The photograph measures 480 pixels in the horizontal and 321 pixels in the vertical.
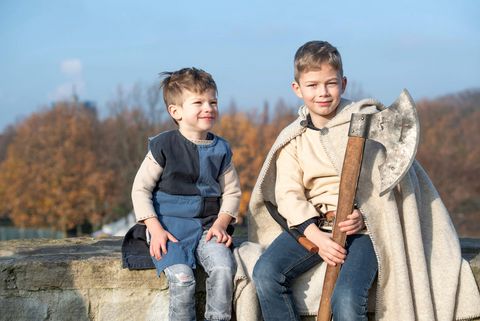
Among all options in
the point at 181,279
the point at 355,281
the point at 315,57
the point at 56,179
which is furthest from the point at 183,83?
the point at 56,179

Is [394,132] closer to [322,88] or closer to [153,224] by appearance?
[322,88]

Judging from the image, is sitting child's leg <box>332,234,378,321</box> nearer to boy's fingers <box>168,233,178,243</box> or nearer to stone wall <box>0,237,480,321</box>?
stone wall <box>0,237,480,321</box>

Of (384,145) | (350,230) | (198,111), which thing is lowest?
(350,230)

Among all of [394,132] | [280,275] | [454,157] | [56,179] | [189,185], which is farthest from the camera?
[56,179]

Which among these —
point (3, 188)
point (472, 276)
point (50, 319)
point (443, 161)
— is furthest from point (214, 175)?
point (3, 188)

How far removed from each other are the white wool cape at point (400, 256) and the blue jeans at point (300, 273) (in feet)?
0.23

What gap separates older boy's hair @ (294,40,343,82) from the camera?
3.40 m

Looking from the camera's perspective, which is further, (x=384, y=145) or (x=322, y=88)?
(x=322, y=88)

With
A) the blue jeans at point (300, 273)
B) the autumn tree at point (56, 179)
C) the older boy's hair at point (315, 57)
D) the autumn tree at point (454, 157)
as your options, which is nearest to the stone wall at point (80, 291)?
the blue jeans at point (300, 273)

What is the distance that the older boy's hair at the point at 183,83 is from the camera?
11.5 feet

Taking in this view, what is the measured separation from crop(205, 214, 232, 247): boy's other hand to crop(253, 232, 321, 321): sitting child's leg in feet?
0.67

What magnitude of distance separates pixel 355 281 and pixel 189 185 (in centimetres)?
100

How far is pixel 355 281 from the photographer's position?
3.13m

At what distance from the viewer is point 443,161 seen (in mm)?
31688
